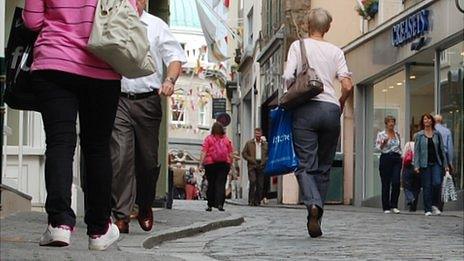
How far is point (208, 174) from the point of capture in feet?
60.4

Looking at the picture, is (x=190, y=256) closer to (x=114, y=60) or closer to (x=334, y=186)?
(x=114, y=60)

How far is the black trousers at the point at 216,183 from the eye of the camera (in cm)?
1811

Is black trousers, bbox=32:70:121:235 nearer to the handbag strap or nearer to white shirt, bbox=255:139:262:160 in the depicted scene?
the handbag strap

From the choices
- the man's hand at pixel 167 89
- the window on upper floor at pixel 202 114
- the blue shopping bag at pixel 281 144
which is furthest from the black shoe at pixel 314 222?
the window on upper floor at pixel 202 114

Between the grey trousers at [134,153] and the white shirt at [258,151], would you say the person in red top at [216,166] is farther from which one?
the grey trousers at [134,153]

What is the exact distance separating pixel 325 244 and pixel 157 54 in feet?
6.51

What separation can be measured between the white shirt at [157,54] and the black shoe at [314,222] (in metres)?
1.56

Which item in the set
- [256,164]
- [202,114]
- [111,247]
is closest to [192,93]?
[202,114]

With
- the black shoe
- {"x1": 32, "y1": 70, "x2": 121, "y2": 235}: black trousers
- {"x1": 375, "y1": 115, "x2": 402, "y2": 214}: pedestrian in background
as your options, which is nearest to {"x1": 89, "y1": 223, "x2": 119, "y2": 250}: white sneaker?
{"x1": 32, "y1": 70, "x2": 121, "y2": 235}: black trousers

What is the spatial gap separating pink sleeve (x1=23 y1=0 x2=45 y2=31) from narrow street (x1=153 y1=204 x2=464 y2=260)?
2037 mm

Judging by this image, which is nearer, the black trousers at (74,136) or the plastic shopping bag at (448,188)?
the black trousers at (74,136)

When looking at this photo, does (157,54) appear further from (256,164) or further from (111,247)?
(256,164)

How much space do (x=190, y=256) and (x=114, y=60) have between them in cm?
216

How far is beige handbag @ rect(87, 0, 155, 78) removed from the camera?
17.0ft
